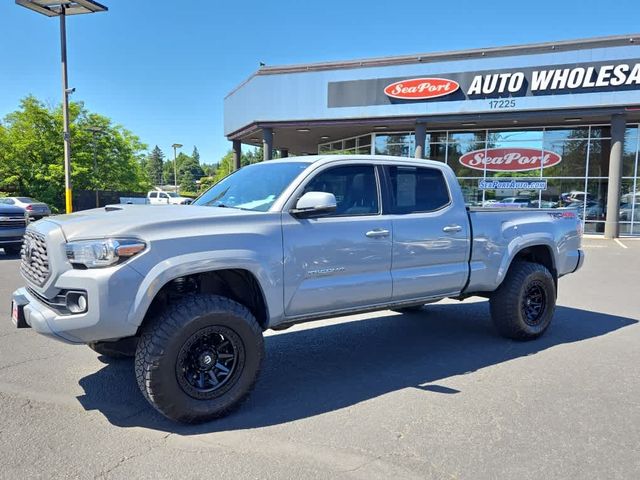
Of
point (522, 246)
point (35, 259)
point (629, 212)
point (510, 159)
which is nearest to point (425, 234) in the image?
point (522, 246)

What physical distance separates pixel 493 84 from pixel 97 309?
1964 cm

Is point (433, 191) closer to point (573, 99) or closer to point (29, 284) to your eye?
point (29, 284)

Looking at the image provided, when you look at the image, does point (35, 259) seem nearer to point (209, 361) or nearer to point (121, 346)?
point (121, 346)

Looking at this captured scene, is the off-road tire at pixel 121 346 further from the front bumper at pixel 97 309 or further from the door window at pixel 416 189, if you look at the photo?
the door window at pixel 416 189

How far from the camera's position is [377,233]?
174 inches

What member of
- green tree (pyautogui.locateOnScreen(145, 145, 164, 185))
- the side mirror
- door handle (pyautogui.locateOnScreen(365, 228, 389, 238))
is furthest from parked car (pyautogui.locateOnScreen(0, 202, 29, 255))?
green tree (pyautogui.locateOnScreen(145, 145, 164, 185))

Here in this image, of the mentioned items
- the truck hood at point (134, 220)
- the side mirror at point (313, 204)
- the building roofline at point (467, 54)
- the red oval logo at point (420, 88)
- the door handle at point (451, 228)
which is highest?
the building roofline at point (467, 54)

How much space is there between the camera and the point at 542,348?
217 inches

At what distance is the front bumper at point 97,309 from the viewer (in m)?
3.21

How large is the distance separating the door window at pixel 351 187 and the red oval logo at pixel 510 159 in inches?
775

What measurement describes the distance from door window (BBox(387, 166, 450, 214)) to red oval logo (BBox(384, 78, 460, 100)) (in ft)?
54.5

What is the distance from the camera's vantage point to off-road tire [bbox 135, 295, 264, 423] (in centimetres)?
338

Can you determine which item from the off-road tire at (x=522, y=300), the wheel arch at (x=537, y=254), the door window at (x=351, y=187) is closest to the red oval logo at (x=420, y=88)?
the wheel arch at (x=537, y=254)

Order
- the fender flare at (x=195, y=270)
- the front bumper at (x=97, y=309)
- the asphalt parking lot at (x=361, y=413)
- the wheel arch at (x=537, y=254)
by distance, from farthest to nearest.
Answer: the wheel arch at (x=537, y=254) → the fender flare at (x=195, y=270) → the front bumper at (x=97, y=309) → the asphalt parking lot at (x=361, y=413)
